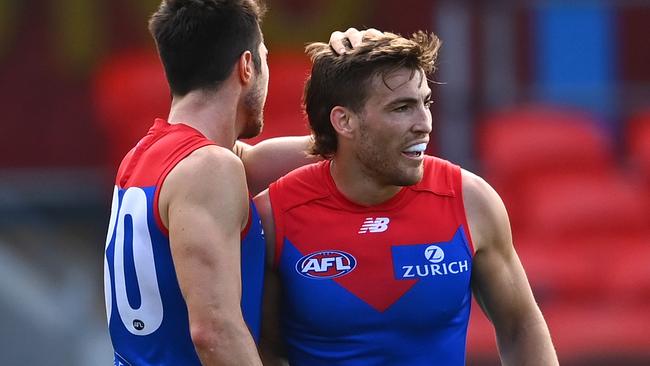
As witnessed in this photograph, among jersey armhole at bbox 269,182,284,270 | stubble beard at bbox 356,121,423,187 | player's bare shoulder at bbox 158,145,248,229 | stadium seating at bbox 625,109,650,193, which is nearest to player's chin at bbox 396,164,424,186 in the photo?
stubble beard at bbox 356,121,423,187

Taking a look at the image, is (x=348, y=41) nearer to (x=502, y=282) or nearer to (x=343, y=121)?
(x=343, y=121)

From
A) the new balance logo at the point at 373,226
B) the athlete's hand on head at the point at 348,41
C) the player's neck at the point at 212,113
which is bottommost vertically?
the new balance logo at the point at 373,226

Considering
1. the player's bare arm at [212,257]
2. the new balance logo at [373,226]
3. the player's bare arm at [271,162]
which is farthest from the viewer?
the player's bare arm at [271,162]

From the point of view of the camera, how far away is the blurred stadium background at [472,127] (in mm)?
9625

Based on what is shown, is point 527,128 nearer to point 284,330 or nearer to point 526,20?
point 526,20

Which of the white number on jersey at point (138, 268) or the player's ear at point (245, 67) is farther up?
the player's ear at point (245, 67)

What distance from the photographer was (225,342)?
388 centimetres

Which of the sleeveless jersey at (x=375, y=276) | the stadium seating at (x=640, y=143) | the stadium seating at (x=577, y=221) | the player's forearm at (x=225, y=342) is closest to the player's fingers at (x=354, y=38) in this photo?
the sleeveless jersey at (x=375, y=276)

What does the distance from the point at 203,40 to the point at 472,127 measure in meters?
5.70

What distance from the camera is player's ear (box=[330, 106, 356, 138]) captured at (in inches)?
169

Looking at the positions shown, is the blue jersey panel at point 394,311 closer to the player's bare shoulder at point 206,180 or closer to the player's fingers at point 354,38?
the player's bare shoulder at point 206,180

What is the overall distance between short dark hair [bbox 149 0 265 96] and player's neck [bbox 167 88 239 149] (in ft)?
0.10

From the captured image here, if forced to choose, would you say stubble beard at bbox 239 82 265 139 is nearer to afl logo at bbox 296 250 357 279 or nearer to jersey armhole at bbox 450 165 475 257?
afl logo at bbox 296 250 357 279

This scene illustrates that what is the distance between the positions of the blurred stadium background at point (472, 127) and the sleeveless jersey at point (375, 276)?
5324mm
